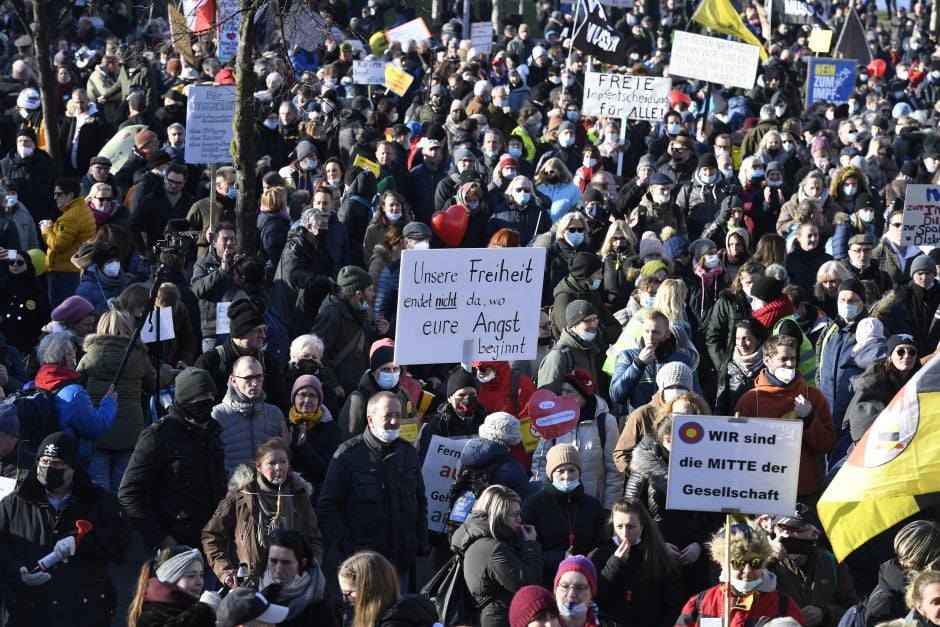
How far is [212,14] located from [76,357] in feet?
23.2

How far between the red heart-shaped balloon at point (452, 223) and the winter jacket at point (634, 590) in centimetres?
636

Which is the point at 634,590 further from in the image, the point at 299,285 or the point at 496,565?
the point at 299,285

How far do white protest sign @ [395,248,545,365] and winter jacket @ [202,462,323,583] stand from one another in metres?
1.20

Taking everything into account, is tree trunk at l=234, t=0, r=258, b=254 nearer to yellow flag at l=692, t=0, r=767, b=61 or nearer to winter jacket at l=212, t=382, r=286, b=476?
winter jacket at l=212, t=382, r=286, b=476

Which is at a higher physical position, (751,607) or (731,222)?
(731,222)

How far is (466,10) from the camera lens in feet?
86.9

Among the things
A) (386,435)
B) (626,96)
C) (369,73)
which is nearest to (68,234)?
(386,435)

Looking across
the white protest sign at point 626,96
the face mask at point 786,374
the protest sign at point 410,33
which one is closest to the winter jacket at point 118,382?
the face mask at point 786,374

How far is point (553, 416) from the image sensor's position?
8.57 m

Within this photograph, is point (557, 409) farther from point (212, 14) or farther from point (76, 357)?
point (212, 14)

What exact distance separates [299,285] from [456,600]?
4400 millimetres

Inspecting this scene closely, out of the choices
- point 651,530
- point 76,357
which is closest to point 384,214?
point 76,357

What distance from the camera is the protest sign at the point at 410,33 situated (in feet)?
79.2

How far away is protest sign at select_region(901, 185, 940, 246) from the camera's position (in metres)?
Result: 12.9
